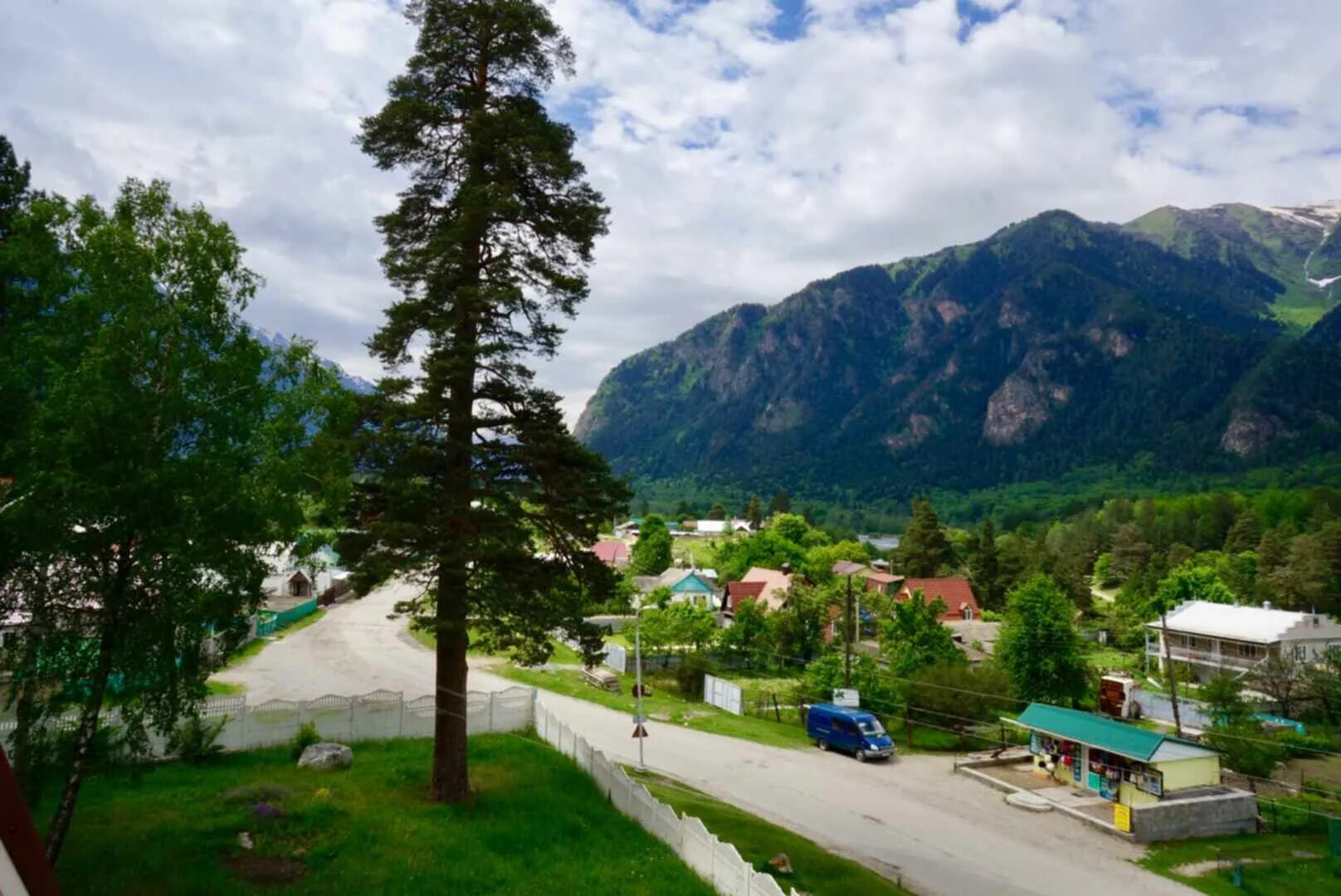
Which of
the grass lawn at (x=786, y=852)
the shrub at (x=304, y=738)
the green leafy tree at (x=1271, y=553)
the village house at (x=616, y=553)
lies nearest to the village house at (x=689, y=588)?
the village house at (x=616, y=553)

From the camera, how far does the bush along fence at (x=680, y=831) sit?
1324 cm

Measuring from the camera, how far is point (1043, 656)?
4116 centimetres

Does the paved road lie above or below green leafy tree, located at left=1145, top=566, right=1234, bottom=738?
below

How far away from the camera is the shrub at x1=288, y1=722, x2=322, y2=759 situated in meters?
21.0

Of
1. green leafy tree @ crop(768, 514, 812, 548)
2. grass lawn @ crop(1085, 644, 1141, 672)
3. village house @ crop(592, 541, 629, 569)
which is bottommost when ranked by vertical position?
grass lawn @ crop(1085, 644, 1141, 672)

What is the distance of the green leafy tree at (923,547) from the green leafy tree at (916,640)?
156ft

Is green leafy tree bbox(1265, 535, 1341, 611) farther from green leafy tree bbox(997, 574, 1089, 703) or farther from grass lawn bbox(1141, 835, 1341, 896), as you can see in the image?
grass lawn bbox(1141, 835, 1341, 896)

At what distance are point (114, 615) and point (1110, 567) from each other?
377ft

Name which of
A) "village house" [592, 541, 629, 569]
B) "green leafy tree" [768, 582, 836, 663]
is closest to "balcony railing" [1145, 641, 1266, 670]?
"green leafy tree" [768, 582, 836, 663]

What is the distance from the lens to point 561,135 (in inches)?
701

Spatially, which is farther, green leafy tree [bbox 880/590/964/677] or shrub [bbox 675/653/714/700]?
shrub [bbox 675/653/714/700]

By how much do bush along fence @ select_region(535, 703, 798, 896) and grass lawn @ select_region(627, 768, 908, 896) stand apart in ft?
5.59

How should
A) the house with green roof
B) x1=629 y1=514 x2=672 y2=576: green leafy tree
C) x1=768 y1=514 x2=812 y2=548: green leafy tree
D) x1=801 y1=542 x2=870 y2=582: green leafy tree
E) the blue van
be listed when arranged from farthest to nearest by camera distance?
x1=768 y1=514 x2=812 y2=548: green leafy tree, x1=629 y1=514 x2=672 y2=576: green leafy tree, x1=801 y1=542 x2=870 y2=582: green leafy tree, the blue van, the house with green roof

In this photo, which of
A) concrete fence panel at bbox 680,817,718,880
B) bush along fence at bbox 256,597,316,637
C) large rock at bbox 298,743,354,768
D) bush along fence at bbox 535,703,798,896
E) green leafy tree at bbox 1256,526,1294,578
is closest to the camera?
bush along fence at bbox 535,703,798,896
